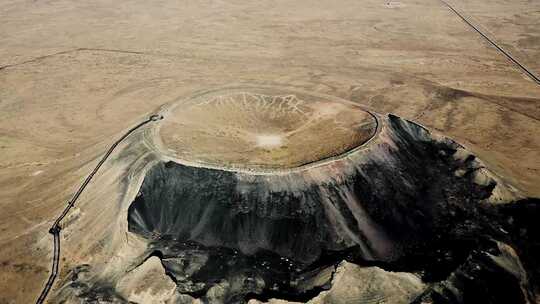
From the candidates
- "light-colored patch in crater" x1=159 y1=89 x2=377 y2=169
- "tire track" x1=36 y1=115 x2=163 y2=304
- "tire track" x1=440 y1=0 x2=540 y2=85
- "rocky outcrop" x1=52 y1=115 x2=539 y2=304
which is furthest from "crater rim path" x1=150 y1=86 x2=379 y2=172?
"tire track" x1=440 y1=0 x2=540 y2=85

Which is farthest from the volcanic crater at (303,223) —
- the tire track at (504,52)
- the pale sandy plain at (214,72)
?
the tire track at (504,52)

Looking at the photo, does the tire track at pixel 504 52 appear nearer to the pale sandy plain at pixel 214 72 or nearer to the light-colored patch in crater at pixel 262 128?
the pale sandy plain at pixel 214 72

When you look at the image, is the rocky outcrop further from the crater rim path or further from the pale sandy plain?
the pale sandy plain

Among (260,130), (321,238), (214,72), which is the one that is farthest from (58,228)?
(214,72)

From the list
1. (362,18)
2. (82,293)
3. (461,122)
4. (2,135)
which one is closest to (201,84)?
→ (2,135)

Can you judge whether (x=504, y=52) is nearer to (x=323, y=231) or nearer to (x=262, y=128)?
A: (x=262, y=128)

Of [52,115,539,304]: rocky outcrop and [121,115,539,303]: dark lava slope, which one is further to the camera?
[121,115,539,303]: dark lava slope
